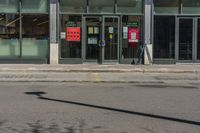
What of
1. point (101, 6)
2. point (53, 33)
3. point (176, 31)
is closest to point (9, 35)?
point (53, 33)

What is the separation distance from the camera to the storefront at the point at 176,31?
2598 centimetres

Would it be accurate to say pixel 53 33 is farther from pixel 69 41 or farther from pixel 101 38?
pixel 101 38

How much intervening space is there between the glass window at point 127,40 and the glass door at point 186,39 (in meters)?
2.18

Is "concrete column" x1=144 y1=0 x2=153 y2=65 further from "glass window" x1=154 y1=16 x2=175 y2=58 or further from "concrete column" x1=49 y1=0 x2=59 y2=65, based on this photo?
"concrete column" x1=49 y1=0 x2=59 y2=65

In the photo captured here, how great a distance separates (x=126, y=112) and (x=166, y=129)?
199cm

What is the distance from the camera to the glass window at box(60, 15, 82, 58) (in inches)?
1003

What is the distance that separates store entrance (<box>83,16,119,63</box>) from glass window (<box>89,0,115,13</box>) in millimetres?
363

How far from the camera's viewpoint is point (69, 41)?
25.6m

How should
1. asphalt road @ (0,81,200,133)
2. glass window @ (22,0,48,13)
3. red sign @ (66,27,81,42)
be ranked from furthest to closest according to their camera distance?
red sign @ (66,27,81,42)
glass window @ (22,0,48,13)
asphalt road @ (0,81,200,133)

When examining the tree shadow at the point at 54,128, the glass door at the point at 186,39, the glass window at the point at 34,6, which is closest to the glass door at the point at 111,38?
the glass window at the point at 34,6

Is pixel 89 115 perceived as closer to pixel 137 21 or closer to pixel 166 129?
pixel 166 129

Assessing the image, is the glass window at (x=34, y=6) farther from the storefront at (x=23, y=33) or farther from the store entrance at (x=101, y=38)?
the store entrance at (x=101, y=38)

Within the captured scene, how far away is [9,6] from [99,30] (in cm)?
473

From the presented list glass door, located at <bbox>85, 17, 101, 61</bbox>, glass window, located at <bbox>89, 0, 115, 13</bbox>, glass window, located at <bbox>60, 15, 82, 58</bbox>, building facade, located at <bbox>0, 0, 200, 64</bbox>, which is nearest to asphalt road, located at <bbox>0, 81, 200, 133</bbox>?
building facade, located at <bbox>0, 0, 200, 64</bbox>
